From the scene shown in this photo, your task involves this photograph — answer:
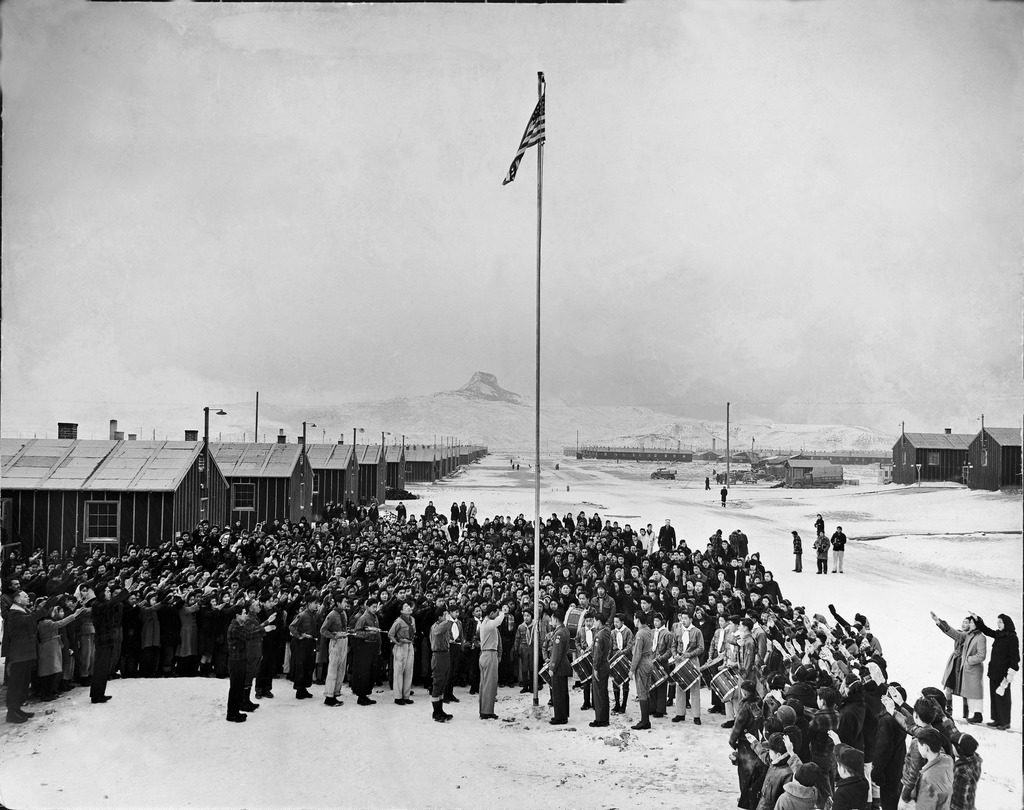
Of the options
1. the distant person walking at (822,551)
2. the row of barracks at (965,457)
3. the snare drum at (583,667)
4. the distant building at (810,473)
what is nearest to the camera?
the row of barracks at (965,457)

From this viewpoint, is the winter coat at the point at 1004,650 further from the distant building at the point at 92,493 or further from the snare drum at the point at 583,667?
the distant building at the point at 92,493

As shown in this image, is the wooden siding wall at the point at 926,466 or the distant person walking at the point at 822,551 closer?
the wooden siding wall at the point at 926,466

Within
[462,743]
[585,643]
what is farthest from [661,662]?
[462,743]

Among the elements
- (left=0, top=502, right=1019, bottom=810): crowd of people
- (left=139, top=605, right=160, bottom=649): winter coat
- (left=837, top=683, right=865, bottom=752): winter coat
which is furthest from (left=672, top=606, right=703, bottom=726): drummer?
(left=139, top=605, right=160, bottom=649): winter coat

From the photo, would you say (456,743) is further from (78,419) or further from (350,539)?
(78,419)

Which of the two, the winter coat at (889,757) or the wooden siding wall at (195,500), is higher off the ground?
the wooden siding wall at (195,500)

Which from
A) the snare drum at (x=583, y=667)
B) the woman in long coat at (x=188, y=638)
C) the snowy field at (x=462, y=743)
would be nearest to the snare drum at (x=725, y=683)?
the snowy field at (x=462, y=743)

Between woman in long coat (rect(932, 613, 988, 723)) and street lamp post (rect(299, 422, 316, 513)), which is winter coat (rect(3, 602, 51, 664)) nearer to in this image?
woman in long coat (rect(932, 613, 988, 723))
